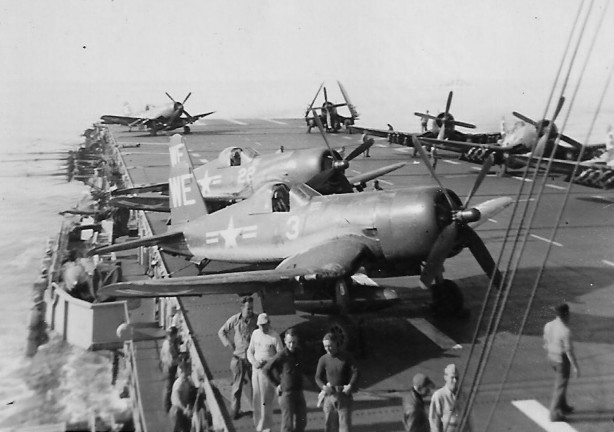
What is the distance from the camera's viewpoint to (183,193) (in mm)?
14477

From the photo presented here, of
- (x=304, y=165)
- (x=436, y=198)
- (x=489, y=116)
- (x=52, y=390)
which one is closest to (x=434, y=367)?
(x=436, y=198)

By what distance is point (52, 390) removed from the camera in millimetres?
16156

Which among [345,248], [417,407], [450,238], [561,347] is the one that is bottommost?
[417,407]

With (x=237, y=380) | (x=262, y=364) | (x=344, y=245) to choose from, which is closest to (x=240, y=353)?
(x=237, y=380)

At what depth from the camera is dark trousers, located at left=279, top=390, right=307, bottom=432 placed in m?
6.70

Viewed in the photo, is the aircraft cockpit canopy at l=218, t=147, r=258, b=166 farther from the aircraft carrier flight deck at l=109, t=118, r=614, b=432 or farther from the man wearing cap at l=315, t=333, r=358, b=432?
the man wearing cap at l=315, t=333, r=358, b=432

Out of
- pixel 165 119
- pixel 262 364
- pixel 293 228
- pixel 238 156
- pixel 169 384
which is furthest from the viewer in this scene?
pixel 165 119

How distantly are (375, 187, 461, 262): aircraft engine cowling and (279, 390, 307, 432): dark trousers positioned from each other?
12.5 feet

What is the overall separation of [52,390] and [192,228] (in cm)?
673

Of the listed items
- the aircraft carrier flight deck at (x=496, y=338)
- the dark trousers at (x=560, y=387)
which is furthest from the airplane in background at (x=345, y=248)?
the dark trousers at (x=560, y=387)

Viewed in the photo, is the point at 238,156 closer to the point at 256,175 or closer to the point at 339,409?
the point at 256,175

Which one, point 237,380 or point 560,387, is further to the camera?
point 237,380

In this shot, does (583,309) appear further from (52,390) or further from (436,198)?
(52,390)

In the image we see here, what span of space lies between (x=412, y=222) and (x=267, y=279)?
252 centimetres
